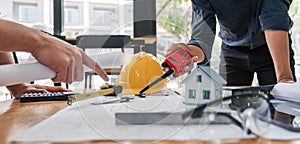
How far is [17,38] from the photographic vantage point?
54 centimetres

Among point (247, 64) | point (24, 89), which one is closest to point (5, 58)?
point (24, 89)

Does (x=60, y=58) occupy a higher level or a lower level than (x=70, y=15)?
lower

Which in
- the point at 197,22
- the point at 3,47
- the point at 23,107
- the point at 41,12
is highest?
the point at 41,12

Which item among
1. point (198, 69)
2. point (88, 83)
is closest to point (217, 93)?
point (198, 69)

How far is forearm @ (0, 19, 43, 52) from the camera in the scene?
528 millimetres

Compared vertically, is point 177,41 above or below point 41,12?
below

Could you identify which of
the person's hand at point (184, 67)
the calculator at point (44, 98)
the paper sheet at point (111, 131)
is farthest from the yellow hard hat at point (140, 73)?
the paper sheet at point (111, 131)

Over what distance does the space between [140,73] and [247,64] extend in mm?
696

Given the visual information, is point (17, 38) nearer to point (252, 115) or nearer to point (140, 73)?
point (140, 73)

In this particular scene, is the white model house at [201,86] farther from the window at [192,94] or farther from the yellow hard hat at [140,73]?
the yellow hard hat at [140,73]

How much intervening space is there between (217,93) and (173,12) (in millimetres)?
278

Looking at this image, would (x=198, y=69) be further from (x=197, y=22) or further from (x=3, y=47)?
(x=197, y=22)

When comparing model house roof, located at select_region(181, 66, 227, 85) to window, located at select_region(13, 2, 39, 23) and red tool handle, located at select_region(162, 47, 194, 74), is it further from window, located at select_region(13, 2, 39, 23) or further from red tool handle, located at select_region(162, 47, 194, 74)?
window, located at select_region(13, 2, 39, 23)

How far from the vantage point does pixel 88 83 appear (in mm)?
889
